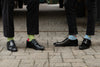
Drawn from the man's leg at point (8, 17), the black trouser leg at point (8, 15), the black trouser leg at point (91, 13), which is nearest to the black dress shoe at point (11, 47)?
the man's leg at point (8, 17)

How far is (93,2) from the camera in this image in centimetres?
298

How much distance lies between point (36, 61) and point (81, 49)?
0.89m

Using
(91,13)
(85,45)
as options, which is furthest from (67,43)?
(91,13)

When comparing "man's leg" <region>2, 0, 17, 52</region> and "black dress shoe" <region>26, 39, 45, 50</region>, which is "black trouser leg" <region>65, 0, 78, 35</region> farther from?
"man's leg" <region>2, 0, 17, 52</region>

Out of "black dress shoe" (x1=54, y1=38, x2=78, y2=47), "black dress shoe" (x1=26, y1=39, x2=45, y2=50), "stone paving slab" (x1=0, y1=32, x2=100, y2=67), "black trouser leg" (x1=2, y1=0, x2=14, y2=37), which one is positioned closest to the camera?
"stone paving slab" (x1=0, y1=32, x2=100, y2=67)

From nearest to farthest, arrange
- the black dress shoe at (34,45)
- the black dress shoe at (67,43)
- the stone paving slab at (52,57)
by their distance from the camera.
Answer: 1. the stone paving slab at (52,57)
2. the black dress shoe at (34,45)
3. the black dress shoe at (67,43)

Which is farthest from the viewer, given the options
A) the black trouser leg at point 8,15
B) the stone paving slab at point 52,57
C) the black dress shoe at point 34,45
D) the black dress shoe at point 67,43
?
the black dress shoe at point 67,43

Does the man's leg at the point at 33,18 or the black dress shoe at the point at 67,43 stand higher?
the man's leg at the point at 33,18

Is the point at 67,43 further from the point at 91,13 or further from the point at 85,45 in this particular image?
the point at 91,13

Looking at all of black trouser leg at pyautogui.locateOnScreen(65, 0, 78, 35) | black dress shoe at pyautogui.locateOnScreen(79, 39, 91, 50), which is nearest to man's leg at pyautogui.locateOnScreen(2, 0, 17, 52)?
black trouser leg at pyautogui.locateOnScreen(65, 0, 78, 35)

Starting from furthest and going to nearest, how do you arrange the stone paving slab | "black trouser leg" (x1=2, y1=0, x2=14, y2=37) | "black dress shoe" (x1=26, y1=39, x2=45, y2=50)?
"black dress shoe" (x1=26, y1=39, x2=45, y2=50)
"black trouser leg" (x1=2, y1=0, x2=14, y2=37)
the stone paving slab

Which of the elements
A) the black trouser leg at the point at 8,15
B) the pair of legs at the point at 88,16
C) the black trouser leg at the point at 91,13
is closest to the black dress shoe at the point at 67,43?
the pair of legs at the point at 88,16

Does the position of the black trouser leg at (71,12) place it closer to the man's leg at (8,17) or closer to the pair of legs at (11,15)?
the pair of legs at (11,15)

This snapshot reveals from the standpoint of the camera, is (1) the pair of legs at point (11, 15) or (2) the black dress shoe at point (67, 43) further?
(2) the black dress shoe at point (67, 43)
